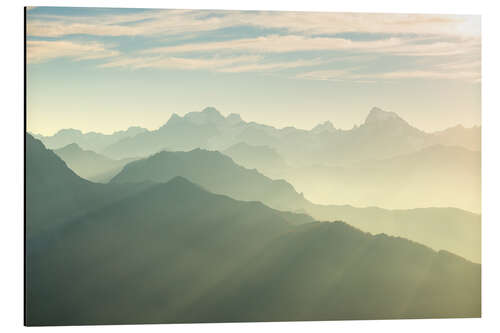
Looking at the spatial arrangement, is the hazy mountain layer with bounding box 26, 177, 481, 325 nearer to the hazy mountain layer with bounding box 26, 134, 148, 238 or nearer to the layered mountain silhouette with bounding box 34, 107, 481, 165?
the hazy mountain layer with bounding box 26, 134, 148, 238

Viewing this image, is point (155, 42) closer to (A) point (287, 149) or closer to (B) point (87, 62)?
(B) point (87, 62)

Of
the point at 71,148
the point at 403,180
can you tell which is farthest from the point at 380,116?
the point at 71,148

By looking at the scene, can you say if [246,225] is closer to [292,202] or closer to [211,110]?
[292,202]

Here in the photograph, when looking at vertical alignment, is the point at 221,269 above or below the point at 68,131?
below

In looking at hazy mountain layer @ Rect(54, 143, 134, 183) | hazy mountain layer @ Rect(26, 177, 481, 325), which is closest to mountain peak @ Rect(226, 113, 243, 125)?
hazy mountain layer @ Rect(26, 177, 481, 325)

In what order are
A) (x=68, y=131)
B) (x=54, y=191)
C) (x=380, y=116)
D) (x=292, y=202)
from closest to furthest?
(x=54, y=191)
(x=68, y=131)
(x=292, y=202)
(x=380, y=116)

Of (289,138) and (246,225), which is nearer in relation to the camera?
(246,225)

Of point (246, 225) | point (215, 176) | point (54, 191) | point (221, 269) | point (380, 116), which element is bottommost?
point (221, 269)
